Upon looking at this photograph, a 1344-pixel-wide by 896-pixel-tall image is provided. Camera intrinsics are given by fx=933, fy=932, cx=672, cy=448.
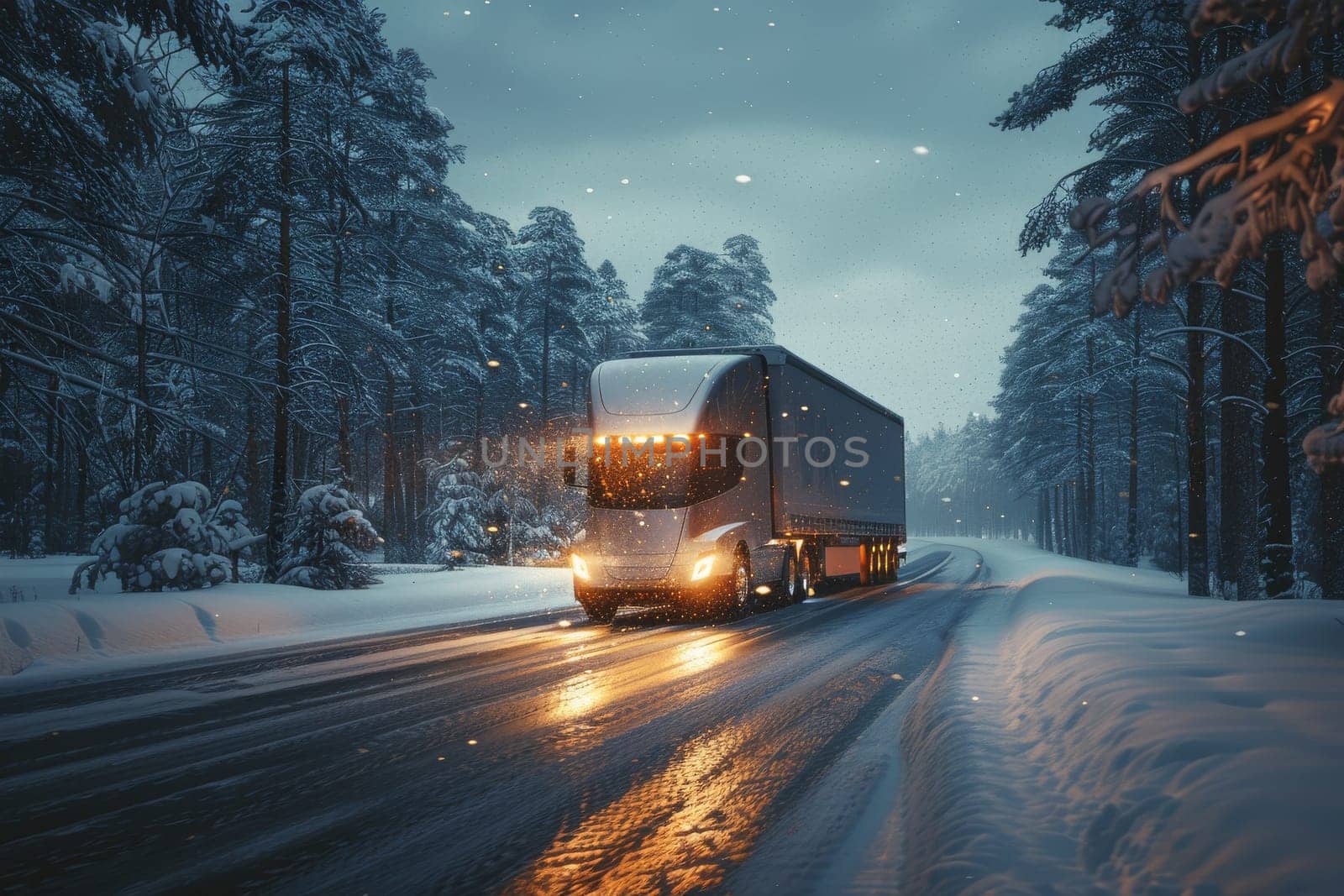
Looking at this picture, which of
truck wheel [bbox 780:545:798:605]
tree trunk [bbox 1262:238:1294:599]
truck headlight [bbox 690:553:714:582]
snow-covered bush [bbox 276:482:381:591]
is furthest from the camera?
snow-covered bush [bbox 276:482:381:591]

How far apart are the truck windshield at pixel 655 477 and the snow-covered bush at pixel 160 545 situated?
6.70 meters

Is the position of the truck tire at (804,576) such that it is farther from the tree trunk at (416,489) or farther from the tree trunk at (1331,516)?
the tree trunk at (416,489)

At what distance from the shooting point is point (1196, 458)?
18.8m

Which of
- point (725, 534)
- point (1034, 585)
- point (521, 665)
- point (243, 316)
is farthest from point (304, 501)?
point (1034, 585)

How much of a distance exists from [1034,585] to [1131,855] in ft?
63.4

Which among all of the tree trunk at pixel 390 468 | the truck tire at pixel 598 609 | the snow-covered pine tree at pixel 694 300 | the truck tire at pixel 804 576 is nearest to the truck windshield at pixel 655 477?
the truck tire at pixel 598 609

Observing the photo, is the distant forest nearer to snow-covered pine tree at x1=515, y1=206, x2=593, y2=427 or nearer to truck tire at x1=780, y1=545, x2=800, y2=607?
snow-covered pine tree at x1=515, y1=206, x2=593, y2=427

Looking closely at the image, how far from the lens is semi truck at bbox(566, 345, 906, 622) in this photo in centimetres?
1538

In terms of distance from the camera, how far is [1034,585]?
21.8 meters

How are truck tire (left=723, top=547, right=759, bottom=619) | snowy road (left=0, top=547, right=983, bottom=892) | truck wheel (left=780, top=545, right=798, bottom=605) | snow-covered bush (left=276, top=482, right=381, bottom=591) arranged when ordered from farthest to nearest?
1. snow-covered bush (left=276, top=482, right=381, bottom=591)
2. truck wheel (left=780, top=545, right=798, bottom=605)
3. truck tire (left=723, top=547, right=759, bottom=619)
4. snowy road (left=0, top=547, right=983, bottom=892)

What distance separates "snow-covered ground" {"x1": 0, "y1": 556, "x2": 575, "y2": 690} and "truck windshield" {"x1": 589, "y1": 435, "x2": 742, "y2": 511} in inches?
156

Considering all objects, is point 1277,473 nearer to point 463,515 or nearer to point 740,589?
point 740,589

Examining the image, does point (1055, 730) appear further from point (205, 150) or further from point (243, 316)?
point (243, 316)

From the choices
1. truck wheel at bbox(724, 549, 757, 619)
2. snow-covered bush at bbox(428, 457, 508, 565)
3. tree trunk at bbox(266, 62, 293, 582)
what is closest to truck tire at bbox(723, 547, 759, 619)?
truck wheel at bbox(724, 549, 757, 619)
